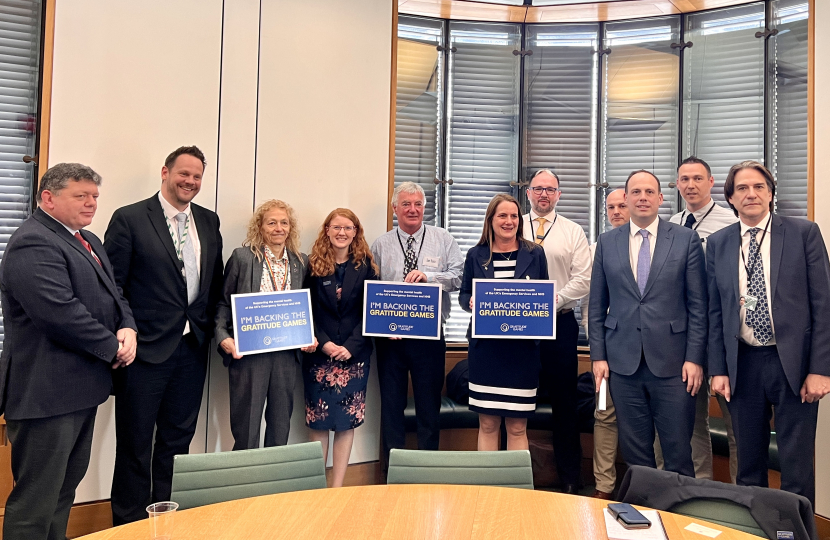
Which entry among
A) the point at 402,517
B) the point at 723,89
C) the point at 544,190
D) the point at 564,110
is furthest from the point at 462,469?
the point at 723,89

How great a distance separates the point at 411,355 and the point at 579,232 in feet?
4.99

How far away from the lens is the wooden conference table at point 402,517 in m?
1.49

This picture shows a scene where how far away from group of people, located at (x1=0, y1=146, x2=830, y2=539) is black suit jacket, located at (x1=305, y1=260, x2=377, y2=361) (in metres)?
0.01

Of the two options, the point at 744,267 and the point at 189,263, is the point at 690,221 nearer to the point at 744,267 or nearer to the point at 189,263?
the point at 744,267

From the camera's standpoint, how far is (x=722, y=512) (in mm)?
1783

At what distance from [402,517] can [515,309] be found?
1885 millimetres

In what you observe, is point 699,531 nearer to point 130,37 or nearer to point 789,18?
point 130,37

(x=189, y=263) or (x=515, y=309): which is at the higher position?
(x=189, y=263)

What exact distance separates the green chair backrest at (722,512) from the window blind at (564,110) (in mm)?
3497

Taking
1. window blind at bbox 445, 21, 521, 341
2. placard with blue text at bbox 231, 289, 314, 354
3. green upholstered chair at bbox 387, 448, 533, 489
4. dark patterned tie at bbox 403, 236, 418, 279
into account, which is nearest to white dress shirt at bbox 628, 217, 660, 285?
dark patterned tie at bbox 403, 236, 418, 279

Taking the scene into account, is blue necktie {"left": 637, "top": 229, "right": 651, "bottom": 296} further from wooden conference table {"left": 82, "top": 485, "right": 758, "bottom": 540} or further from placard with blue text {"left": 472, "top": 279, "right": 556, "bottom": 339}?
wooden conference table {"left": 82, "top": 485, "right": 758, "bottom": 540}

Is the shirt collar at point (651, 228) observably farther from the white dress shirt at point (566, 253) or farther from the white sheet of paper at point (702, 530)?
the white sheet of paper at point (702, 530)

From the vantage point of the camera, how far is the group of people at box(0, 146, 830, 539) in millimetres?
2498

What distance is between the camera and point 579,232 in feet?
13.4
